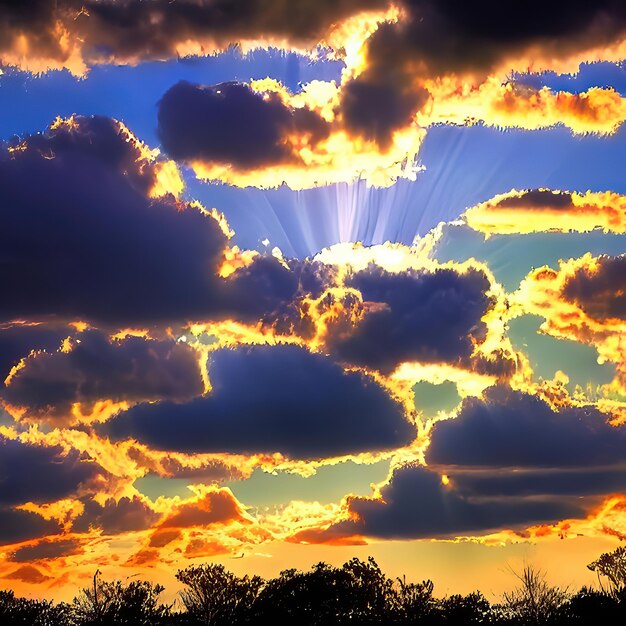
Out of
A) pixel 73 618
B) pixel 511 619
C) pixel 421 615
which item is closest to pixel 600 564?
pixel 511 619

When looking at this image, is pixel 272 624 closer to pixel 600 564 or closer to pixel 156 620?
pixel 156 620

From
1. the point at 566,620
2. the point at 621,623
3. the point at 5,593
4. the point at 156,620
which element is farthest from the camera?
the point at 5,593

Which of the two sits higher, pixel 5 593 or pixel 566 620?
pixel 5 593

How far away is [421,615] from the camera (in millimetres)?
121562

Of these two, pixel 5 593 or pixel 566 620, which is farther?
pixel 5 593

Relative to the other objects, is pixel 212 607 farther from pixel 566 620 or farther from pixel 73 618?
pixel 566 620

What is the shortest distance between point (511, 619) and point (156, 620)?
48.0m

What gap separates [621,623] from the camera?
107 meters

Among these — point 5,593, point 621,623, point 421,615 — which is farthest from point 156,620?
point 621,623

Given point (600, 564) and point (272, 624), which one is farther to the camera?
point (600, 564)

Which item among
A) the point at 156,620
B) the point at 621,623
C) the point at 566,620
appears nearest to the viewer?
the point at 621,623

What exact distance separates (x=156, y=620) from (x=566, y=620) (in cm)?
5434

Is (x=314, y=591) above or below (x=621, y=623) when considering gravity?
above

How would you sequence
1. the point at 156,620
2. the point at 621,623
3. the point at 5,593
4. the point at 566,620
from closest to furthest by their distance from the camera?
the point at 621,623 < the point at 566,620 < the point at 156,620 < the point at 5,593
